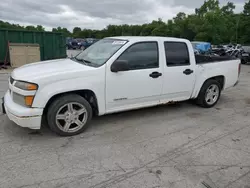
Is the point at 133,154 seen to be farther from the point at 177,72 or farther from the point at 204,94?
the point at 204,94

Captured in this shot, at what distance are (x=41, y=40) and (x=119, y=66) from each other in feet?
36.2

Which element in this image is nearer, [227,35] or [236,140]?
[236,140]

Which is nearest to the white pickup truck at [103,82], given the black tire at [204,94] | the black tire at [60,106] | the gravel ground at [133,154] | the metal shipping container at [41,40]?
the black tire at [60,106]

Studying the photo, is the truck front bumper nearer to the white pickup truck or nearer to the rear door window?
the white pickup truck

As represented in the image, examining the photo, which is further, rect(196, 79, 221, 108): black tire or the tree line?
the tree line

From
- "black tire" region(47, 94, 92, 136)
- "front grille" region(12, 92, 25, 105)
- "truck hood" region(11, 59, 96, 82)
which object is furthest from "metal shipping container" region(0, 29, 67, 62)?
"black tire" region(47, 94, 92, 136)

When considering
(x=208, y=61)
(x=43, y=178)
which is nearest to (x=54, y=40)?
(x=208, y=61)

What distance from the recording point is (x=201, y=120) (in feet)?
14.8

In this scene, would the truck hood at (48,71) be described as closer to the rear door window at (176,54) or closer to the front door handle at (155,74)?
the front door handle at (155,74)

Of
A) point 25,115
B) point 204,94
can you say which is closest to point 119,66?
point 25,115

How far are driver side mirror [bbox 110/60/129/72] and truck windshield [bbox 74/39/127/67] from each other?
20 centimetres

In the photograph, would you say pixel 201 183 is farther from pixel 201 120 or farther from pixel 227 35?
pixel 227 35

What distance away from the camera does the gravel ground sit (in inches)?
101

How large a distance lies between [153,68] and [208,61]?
1.87 metres
